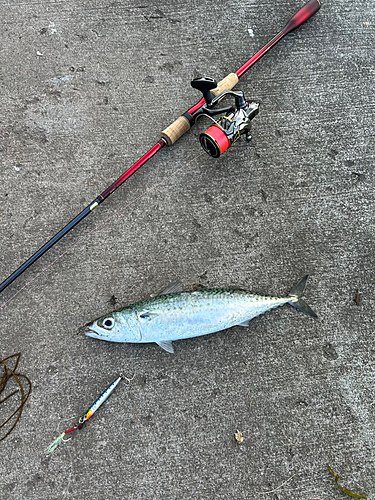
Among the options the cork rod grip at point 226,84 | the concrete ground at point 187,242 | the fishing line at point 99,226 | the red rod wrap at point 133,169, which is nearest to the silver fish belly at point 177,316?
the concrete ground at point 187,242

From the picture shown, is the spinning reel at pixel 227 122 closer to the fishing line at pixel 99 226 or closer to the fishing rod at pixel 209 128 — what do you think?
the fishing rod at pixel 209 128

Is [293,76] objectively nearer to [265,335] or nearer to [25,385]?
[265,335]

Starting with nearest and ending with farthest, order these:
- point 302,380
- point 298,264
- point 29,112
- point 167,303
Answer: point 167,303, point 302,380, point 298,264, point 29,112

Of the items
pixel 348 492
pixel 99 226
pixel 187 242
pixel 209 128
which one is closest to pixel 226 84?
pixel 209 128

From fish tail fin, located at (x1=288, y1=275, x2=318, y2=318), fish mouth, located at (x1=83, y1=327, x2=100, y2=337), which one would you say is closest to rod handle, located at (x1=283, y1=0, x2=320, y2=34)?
fish tail fin, located at (x1=288, y1=275, x2=318, y2=318)

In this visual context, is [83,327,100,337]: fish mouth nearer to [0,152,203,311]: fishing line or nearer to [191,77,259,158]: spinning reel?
[0,152,203,311]: fishing line

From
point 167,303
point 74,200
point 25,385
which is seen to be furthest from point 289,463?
point 74,200

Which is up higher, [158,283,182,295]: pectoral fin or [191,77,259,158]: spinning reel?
[191,77,259,158]: spinning reel
